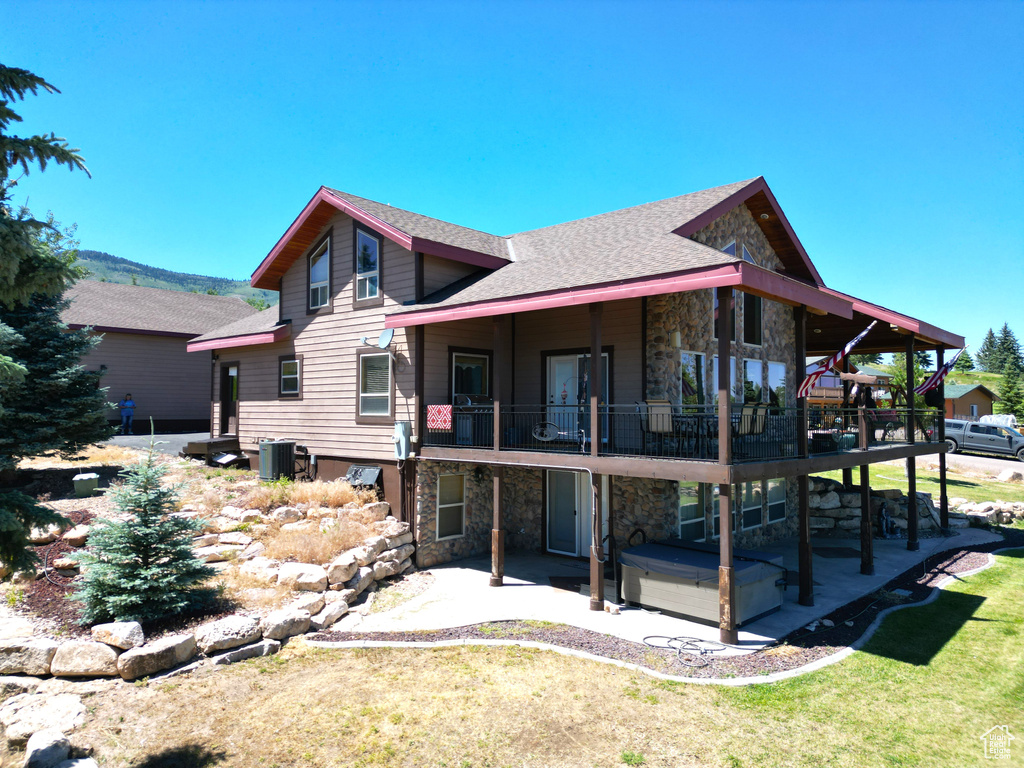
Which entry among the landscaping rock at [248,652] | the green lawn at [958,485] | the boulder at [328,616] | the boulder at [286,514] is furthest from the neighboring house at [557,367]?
the green lawn at [958,485]

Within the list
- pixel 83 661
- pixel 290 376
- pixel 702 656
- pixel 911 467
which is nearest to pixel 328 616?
pixel 83 661

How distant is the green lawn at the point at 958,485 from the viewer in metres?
20.8

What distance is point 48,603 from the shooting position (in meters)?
8.55

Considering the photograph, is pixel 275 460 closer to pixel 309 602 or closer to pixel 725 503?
pixel 309 602

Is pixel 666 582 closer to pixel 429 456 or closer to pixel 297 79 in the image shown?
pixel 429 456

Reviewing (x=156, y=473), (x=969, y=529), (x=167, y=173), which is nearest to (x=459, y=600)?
(x=156, y=473)

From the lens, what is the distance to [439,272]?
45.2ft

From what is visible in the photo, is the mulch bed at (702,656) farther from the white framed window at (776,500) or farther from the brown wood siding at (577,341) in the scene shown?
the brown wood siding at (577,341)

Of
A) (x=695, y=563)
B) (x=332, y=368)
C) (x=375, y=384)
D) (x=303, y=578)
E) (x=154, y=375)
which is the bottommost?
(x=303, y=578)

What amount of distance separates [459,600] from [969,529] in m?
16.2

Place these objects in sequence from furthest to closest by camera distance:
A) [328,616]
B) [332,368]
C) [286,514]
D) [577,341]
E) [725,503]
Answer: [332,368] < [577,341] < [286,514] < [328,616] < [725,503]

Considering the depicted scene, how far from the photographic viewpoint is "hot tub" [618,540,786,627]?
9148mm

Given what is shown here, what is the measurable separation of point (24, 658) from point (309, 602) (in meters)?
3.54

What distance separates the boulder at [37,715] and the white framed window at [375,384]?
26.0 feet
